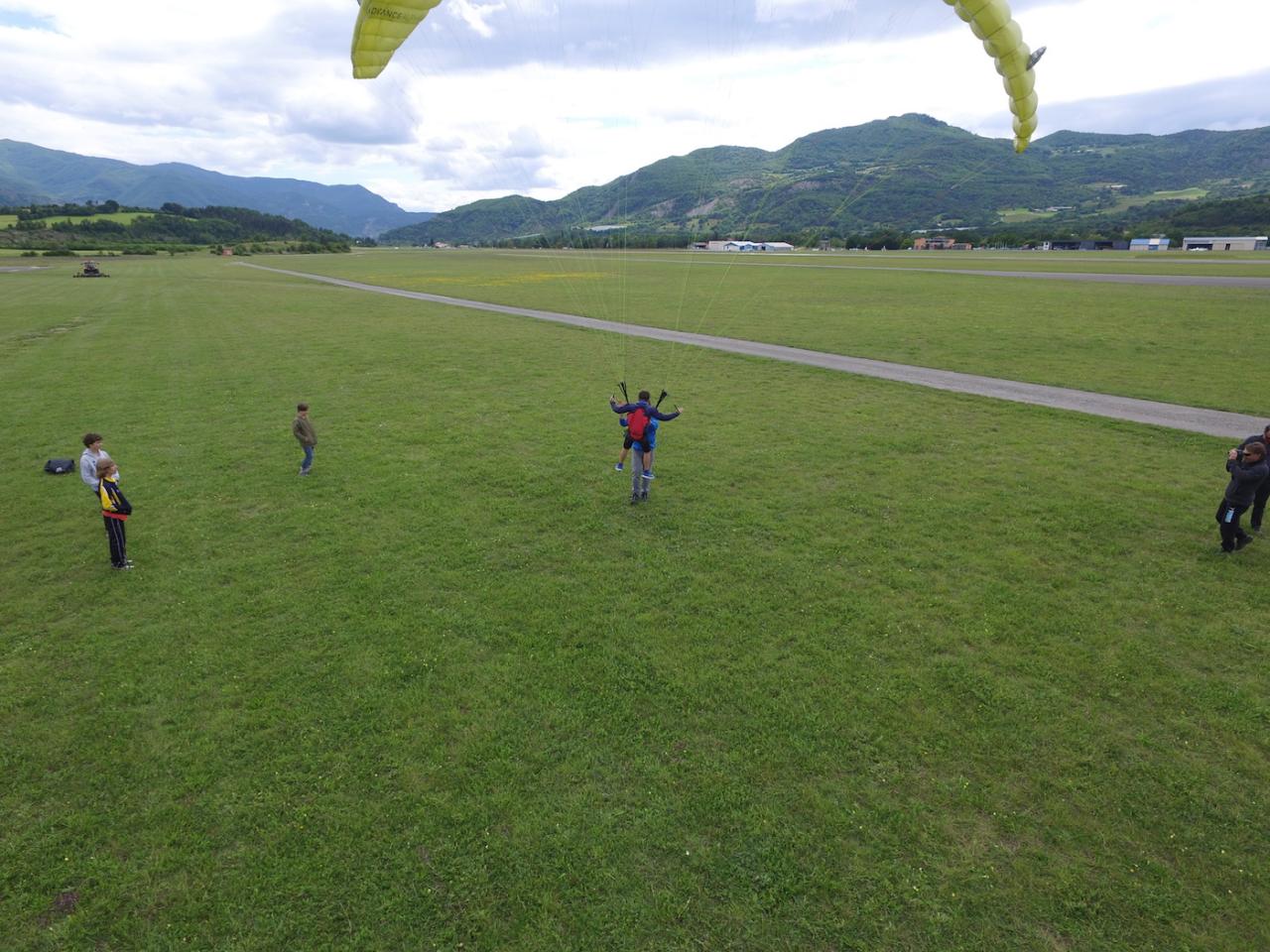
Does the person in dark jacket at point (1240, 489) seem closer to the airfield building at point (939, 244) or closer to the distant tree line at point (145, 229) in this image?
the airfield building at point (939, 244)

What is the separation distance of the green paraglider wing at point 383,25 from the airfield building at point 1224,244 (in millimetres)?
127679

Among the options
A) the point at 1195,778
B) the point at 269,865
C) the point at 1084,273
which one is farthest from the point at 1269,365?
the point at 1084,273

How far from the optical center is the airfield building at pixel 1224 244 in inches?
3829

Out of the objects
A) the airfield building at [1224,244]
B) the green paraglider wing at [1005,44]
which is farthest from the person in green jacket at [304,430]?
the airfield building at [1224,244]

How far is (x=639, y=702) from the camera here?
6523 mm

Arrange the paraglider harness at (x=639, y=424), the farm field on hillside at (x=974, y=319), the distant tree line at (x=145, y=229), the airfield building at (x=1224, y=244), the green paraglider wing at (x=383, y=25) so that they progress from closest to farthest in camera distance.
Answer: the green paraglider wing at (x=383, y=25) → the paraglider harness at (x=639, y=424) → the farm field on hillside at (x=974, y=319) → the airfield building at (x=1224, y=244) → the distant tree line at (x=145, y=229)

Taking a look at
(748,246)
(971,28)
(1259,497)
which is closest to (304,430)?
(971,28)

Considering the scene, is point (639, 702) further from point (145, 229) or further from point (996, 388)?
point (145, 229)

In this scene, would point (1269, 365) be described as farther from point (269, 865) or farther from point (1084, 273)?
point (1084, 273)

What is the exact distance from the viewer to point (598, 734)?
611cm

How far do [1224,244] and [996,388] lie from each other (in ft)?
405

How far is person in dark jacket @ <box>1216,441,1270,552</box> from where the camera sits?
28.1 ft

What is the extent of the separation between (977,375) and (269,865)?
20898 millimetres

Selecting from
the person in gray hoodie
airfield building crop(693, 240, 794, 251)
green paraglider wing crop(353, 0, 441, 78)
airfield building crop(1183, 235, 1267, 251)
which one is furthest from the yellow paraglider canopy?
airfield building crop(693, 240, 794, 251)
